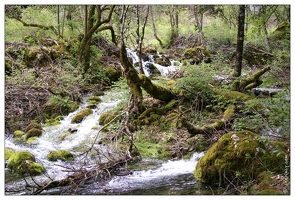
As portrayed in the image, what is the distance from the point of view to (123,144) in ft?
20.6

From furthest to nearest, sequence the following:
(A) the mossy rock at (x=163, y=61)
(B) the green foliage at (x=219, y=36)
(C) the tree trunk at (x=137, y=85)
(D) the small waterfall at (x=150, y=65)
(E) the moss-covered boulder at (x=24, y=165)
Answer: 1. (B) the green foliage at (x=219, y=36)
2. (A) the mossy rock at (x=163, y=61)
3. (D) the small waterfall at (x=150, y=65)
4. (C) the tree trunk at (x=137, y=85)
5. (E) the moss-covered boulder at (x=24, y=165)

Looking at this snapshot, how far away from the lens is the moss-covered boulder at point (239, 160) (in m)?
4.31

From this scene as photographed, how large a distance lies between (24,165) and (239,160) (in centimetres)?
413

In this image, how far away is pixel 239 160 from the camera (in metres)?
4.45

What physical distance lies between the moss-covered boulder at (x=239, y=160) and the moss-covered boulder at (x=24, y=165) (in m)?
3.17

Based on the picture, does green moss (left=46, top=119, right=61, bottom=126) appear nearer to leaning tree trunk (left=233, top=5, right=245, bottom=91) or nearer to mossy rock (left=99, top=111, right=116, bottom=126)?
mossy rock (left=99, top=111, right=116, bottom=126)

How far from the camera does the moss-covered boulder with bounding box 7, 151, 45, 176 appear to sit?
18.2ft

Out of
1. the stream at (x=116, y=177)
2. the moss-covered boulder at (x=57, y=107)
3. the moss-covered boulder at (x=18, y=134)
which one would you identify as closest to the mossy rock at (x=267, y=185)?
the stream at (x=116, y=177)

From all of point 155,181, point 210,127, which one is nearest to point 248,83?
point 210,127

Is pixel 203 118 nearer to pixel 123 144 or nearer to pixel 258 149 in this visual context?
pixel 123 144

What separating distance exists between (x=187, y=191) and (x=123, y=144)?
7.52ft

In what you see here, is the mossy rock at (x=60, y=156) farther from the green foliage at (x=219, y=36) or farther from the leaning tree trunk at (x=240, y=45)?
the green foliage at (x=219, y=36)

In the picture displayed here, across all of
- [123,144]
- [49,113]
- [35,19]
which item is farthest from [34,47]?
[123,144]
